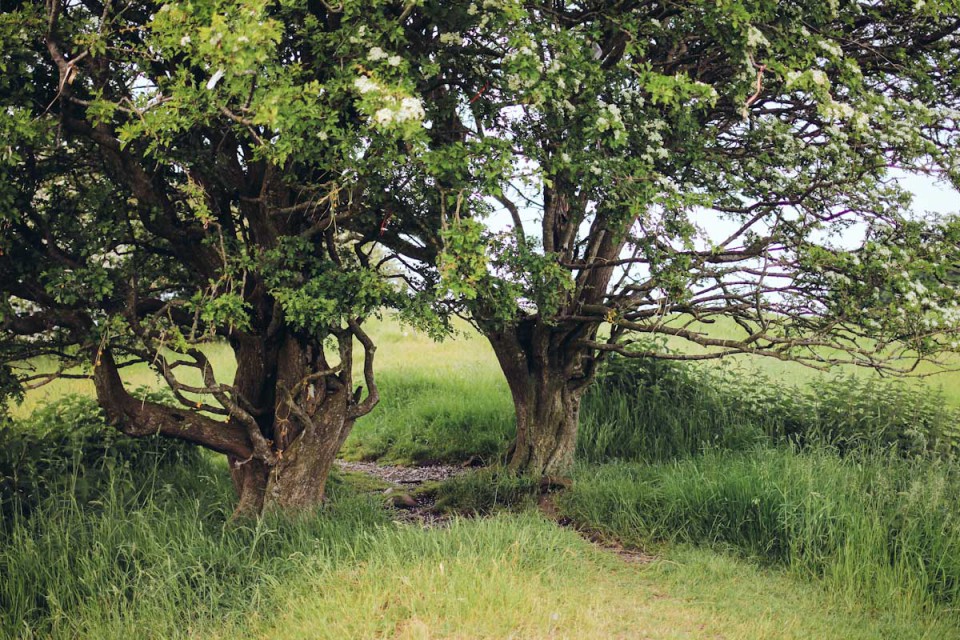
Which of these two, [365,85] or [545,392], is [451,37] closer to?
[365,85]

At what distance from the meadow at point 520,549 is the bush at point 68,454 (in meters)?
0.05

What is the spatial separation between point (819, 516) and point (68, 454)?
409 inches

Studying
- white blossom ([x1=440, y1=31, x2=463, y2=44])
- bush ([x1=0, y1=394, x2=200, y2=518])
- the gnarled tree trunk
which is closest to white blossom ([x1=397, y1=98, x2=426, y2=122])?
white blossom ([x1=440, y1=31, x2=463, y2=44])

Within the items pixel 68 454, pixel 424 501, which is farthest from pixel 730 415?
pixel 68 454

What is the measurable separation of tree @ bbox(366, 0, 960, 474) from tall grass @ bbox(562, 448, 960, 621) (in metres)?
1.57

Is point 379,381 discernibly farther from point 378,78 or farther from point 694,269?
point 378,78

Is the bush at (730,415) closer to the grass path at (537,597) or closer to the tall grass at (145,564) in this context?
the grass path at (537,597)

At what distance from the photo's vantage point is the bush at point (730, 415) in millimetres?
13328

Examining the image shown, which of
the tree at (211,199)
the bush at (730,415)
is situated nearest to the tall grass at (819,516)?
the bush at (730,415)

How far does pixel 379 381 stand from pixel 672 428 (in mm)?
8231

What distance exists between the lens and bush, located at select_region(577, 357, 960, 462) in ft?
43.7

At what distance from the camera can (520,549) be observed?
27.0ft

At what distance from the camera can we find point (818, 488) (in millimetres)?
Result: 9734

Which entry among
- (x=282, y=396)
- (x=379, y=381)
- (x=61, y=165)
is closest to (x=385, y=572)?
(x=282, y=396)
